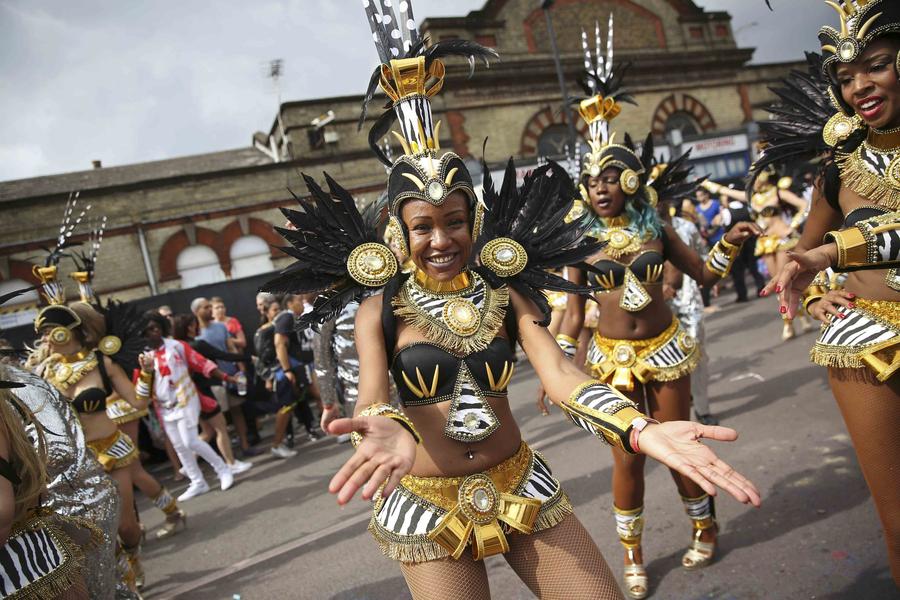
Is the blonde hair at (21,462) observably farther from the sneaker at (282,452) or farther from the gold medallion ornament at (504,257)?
the sneaker at (282,452)

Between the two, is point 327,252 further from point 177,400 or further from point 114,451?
point 177,400

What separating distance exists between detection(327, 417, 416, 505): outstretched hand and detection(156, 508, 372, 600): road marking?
369cm

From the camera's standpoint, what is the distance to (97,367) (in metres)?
4.98

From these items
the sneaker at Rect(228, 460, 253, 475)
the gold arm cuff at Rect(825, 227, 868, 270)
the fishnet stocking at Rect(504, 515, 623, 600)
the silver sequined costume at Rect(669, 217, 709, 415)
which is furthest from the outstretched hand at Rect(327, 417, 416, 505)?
the sneaker at Rect(228, 460, 253, 475)

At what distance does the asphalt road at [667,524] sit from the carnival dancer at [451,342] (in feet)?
5.32

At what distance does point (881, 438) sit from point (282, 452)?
24.3 feet

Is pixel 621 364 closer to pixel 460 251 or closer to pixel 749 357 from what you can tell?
pixel 460 251

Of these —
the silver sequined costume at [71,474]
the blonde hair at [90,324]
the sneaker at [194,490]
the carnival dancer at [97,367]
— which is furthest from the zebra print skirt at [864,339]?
the sneaker at [194,490]

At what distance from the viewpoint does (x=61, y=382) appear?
482cm

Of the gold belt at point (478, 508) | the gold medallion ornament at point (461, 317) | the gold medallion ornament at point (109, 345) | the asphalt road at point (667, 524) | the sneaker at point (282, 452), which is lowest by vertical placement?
the asphalt road at point (667, 524)

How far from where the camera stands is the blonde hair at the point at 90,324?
5.01 meters

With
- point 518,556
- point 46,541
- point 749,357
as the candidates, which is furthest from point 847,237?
point 749,357

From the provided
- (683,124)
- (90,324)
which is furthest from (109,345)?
(683,124)

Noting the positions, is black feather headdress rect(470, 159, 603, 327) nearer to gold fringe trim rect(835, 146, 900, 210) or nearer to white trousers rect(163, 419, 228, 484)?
gold fringe trim rect(835, 146, 900, 210)
